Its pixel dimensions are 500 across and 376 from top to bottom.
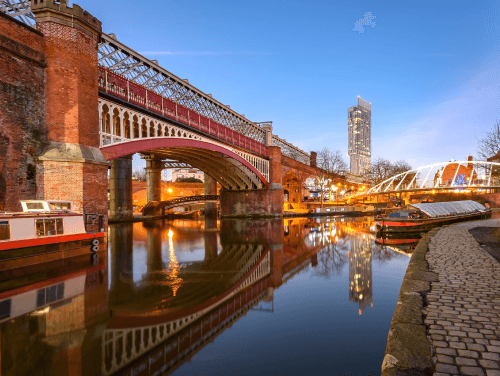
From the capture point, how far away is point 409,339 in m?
3.93

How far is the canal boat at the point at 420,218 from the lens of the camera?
2012cm

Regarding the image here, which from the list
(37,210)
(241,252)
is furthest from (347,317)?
(37,210)

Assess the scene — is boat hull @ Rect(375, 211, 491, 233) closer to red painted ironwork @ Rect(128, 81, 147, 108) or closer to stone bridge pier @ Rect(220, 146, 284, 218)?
stone bridge pier @ Rect(220, 146, 284, 218)

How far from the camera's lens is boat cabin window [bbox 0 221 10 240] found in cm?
891

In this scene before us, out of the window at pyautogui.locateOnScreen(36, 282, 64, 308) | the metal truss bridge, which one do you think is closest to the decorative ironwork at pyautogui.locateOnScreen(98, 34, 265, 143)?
the metal truss bridge

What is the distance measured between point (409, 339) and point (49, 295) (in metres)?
7.71

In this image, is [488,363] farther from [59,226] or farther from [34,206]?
[34,206]

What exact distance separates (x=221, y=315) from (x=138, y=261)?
6.78 meters

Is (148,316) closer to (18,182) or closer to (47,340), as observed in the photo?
(47,340)

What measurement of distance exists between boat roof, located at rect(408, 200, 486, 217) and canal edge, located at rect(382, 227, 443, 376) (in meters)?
18.4

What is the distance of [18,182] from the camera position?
38.1 feet

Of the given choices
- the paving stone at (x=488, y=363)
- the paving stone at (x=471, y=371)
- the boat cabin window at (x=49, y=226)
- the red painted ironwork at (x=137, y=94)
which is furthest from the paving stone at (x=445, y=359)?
the red painted ironwork at (x=137, y=94)

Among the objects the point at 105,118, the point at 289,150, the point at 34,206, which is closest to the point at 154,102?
the point at 105,118

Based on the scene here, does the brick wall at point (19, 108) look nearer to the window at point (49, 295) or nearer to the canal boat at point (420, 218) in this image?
the window at point (49, 295)
